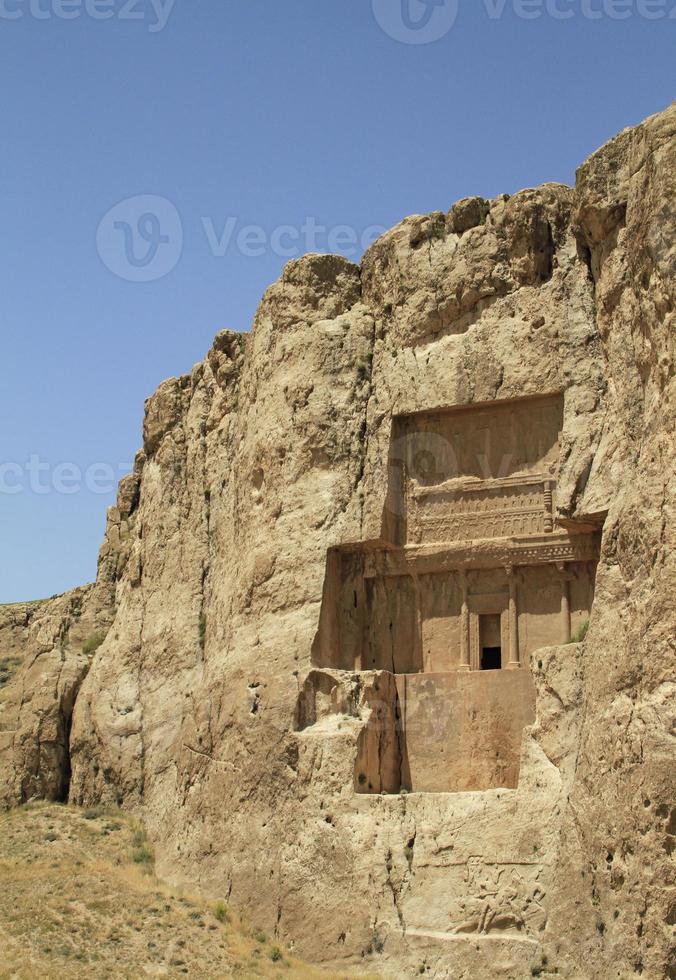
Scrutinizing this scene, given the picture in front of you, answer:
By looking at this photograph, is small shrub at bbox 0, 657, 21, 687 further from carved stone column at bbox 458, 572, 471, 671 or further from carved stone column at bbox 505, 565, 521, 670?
carved stone column at bbox 505, 565, 521, 670

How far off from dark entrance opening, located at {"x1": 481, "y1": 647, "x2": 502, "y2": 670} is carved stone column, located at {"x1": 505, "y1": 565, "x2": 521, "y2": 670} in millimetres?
715

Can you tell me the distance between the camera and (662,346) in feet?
66.5

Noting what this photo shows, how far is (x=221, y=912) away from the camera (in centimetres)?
2344

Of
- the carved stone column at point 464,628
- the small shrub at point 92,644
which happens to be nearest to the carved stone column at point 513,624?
the carved stone column at point 464,628

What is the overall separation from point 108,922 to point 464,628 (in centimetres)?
830

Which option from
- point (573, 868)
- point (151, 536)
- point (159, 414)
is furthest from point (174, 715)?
point (573, 868)

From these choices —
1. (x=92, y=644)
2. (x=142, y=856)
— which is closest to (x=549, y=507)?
(x=142, y=856)

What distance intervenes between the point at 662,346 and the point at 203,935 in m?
12.6

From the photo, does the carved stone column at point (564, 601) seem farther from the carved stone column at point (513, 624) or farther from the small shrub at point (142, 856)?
the small shrub at point (142, 856)

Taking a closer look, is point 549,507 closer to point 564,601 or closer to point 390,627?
point 564,601

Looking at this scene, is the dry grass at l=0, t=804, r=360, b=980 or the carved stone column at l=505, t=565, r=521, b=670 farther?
the carved stone column at l=505, t=565, r=521, b=670

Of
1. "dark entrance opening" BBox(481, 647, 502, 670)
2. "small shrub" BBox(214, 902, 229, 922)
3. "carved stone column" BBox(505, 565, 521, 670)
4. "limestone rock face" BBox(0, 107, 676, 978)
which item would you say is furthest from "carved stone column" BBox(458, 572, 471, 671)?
"small shrub" BBox(214, 902, 229, 922)

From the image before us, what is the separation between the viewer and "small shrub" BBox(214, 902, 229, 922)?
76.4 ft

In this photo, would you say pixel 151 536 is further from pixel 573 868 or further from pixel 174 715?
pixel 573 868
